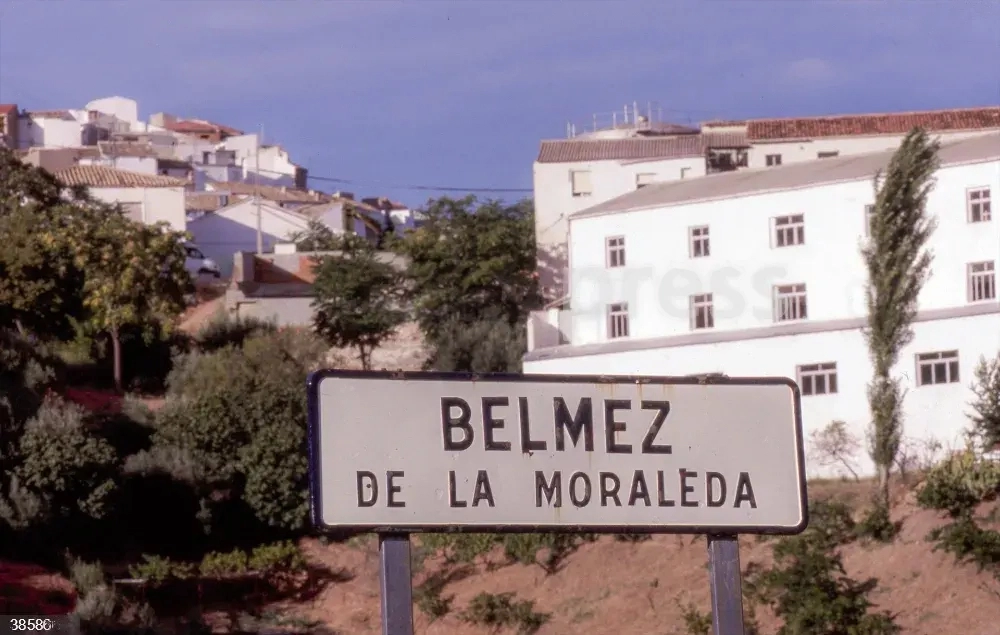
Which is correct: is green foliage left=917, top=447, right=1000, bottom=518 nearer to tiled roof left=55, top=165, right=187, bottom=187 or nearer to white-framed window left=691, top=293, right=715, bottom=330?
white-framed window left=691, top=293, right=715, bottom=330

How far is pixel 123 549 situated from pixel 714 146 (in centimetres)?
3008

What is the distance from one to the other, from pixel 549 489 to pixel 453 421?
1.22 ft

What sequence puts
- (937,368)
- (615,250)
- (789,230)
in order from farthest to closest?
(615,250), (789,230), (937,368)

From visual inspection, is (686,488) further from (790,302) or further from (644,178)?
(644,178)

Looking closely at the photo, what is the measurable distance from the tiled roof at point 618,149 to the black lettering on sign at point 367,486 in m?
51.6

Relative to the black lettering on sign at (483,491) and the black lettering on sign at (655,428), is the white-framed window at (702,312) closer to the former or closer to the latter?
the black lettering on sign at (655,428)

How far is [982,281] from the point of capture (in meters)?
38.6

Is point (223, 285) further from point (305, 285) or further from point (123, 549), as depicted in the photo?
point (123, 549)

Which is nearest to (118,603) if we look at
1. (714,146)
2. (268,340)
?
(268,340)

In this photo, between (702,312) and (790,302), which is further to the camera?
(702,312)

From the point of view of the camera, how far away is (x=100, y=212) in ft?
179

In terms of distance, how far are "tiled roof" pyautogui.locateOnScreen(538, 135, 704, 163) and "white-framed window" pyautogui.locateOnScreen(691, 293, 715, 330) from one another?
1430 centimetres

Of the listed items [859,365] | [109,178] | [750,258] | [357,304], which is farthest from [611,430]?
[109,178]

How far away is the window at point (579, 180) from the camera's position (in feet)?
184
